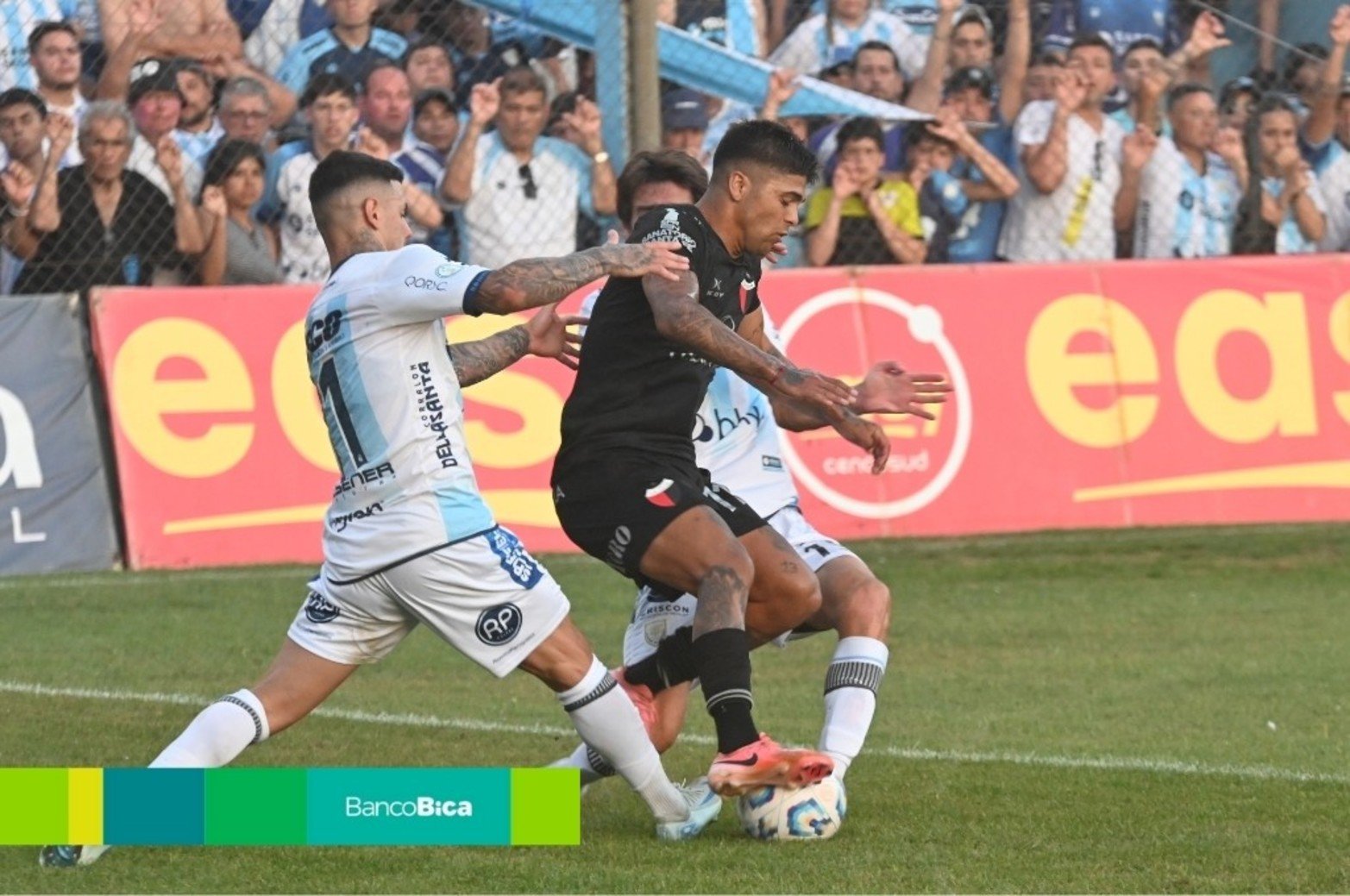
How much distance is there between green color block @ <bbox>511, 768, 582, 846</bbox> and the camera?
16.5 feet

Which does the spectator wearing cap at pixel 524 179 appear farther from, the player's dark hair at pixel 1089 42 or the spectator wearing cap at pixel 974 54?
the player's dark hair at pixel 1089 42

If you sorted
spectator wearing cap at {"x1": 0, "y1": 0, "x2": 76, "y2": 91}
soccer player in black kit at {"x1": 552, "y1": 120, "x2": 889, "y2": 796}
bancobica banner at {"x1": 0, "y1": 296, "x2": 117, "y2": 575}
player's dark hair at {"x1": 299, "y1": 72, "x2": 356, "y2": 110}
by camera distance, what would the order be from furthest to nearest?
player's dark hair at {"x1": 299, "y1": 72, "x2": 356, "y2": 110} < spectator wearing cap at {"x1": 0, "y1": 0, "x2": 76, "y2": 91} < bancobica banner at {"x1": 0, "y1": 296, "x2": 117, "y2": 575} < soccer player in black kit at {"x1": 552, "y1": 120, "x2": 889, "y2": 796}

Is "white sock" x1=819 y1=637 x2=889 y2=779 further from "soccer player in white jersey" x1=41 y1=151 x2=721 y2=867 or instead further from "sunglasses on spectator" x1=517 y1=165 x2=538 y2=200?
"sunglasses on spectator" x1=517 y1=165 x2=538 y2=200

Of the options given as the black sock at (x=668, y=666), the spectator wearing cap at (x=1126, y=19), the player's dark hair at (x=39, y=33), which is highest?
the player's dark hair at (x=39, y=33)

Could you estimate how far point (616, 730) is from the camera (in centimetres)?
618

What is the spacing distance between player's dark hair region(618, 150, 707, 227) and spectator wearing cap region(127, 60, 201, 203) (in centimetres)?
558

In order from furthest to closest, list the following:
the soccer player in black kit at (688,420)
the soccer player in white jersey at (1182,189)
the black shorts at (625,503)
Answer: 1. the soccer player in white jersey at (1182,189)
2. the black shorts at (625,503)
3. the soccer player in black kit at (688,420)

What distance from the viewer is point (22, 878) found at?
5.68 meters

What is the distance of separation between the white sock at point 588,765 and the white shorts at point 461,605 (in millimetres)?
901

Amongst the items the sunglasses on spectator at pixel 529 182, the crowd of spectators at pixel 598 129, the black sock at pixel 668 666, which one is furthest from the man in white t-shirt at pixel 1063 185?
the black sock at pixel 668 666

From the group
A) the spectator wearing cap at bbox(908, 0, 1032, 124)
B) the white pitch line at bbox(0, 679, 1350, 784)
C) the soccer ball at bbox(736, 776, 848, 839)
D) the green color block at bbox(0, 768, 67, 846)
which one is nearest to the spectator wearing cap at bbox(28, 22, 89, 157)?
the white pitch line at bbox(0, 679, 1350, 784)

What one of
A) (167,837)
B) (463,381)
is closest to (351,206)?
(463,381)

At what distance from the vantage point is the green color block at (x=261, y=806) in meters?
4.99

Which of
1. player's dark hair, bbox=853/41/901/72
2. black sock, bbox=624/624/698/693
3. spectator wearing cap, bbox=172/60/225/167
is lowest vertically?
player's dark hair, bbox=853/41/901/72
